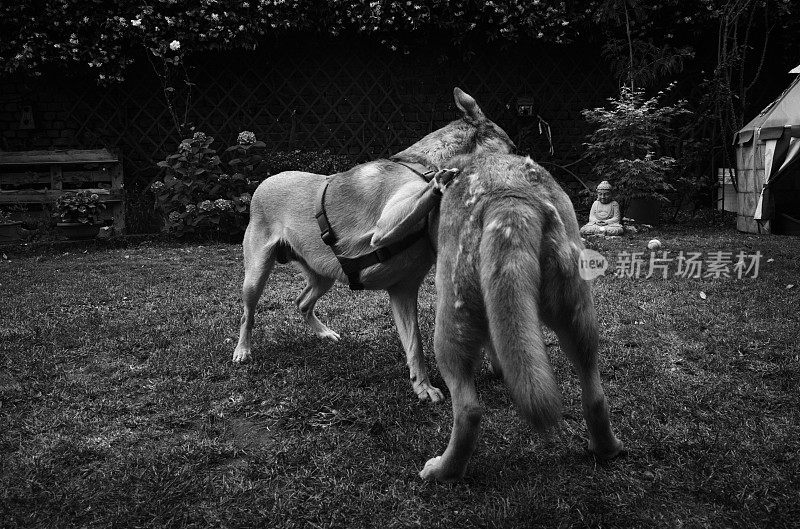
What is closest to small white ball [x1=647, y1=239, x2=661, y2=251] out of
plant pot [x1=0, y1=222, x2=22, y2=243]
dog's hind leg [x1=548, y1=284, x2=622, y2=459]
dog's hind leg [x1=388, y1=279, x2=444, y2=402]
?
dog's hind leg [x1=388, y1=279, x2=444, y2=402]

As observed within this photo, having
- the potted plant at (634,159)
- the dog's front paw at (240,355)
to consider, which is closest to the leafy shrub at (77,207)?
the dog's front paw at (240,355)

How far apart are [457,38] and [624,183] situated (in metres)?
3.72

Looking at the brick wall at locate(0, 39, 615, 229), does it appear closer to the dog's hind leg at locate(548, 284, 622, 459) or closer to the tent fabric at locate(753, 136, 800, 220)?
the tent fabric at locate(753, 136, 800, 220)

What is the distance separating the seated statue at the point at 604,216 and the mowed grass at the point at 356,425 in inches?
124

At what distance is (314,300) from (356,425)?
1356 millimetres

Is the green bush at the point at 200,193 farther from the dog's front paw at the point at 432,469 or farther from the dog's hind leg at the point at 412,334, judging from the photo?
the dog's front paw at the point at 432,469

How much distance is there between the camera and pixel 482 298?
2020 millimetres

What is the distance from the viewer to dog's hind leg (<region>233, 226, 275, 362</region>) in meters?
3.57

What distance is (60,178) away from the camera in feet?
29.3

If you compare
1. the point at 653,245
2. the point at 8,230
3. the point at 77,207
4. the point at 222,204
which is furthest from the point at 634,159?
the point at 8,230

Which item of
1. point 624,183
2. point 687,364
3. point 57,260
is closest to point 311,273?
point 687,364

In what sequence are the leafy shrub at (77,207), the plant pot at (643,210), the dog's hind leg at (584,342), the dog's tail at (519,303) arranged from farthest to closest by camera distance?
the plant pot at (643,210) → the leafy shrub at (77,207) → the dog's hind leg at (584,342) → the dog's tail at (519,303)

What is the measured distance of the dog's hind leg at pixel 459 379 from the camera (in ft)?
6.82

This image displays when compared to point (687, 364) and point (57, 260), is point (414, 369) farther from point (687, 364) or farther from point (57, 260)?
point (57, 260)
